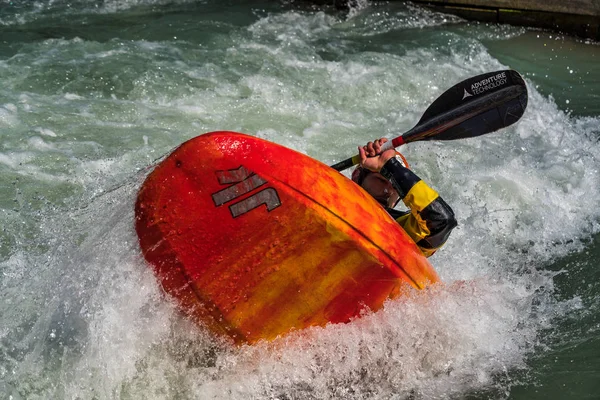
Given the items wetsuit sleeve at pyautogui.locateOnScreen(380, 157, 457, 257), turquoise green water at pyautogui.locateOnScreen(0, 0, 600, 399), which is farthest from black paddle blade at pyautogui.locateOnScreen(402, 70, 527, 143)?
turquoise green water at pyautogui.locateOnScreen(0, 0, 600, 399)

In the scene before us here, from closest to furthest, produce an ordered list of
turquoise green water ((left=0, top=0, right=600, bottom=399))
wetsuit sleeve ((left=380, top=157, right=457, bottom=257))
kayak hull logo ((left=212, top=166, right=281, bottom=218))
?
kayak hull logo ((left=212, top=166, right=281, bottom=218))
turquoise green water ((left=0, top=0, right=600, bottom=399))
wetsuit sleeve ((left=380, top=157, right=457, bottom=257))

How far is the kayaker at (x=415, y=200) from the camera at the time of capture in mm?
3283

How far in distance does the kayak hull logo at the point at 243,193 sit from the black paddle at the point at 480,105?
1.22 m

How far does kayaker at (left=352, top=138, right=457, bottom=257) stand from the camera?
3.28 meters

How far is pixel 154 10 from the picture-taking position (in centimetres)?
776

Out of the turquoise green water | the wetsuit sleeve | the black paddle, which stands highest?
the black paddle

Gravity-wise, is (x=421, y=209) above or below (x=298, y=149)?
above

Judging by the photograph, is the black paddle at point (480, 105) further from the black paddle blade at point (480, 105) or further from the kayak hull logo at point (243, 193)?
the kayak hull logo at point (243, 193)

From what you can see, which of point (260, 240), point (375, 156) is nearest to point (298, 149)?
point (375, 156)

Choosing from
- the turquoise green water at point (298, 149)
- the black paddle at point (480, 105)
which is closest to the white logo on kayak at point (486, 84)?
the black paddle at point (480, 105)

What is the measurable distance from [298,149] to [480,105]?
5.98 ft

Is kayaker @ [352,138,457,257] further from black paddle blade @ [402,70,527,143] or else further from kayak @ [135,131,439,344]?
black paddle blade @ [402,70,527,143]

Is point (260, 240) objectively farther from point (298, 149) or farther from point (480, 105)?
point (298, 149)

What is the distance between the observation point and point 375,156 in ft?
11.3
